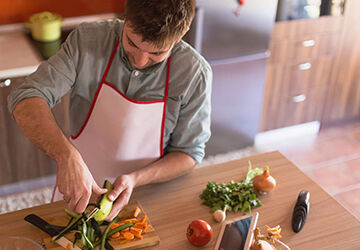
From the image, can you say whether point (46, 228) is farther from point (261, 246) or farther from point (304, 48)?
point (304, 48)

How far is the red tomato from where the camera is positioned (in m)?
1.31

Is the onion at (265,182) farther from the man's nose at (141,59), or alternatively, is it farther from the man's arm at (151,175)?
the man's nose at (141,59)

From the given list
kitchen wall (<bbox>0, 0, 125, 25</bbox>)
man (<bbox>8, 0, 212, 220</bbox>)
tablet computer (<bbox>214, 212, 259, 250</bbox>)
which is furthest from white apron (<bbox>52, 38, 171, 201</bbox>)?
kitchen wall (<bbox>0, 0, 125, 25</bbox>)

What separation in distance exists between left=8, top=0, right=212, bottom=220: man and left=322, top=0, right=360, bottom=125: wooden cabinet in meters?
2.14

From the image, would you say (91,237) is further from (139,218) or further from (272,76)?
(272,76)

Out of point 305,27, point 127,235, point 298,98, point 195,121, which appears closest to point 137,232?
point 127,235

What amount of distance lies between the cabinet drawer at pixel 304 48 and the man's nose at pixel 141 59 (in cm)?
186

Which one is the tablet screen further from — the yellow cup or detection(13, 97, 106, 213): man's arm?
the yellow cup

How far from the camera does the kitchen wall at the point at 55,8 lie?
2771 millimetres

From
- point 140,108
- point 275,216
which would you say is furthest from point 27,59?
point 275,216

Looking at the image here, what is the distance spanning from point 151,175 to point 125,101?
28cm

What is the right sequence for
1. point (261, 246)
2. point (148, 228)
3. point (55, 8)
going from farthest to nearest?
point (55, 8) → point (148, 228) → point (261, 246)

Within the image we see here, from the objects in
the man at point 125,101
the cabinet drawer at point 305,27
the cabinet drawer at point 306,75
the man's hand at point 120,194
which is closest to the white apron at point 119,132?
the man at point 125,101

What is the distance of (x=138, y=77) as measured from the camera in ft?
5.16
